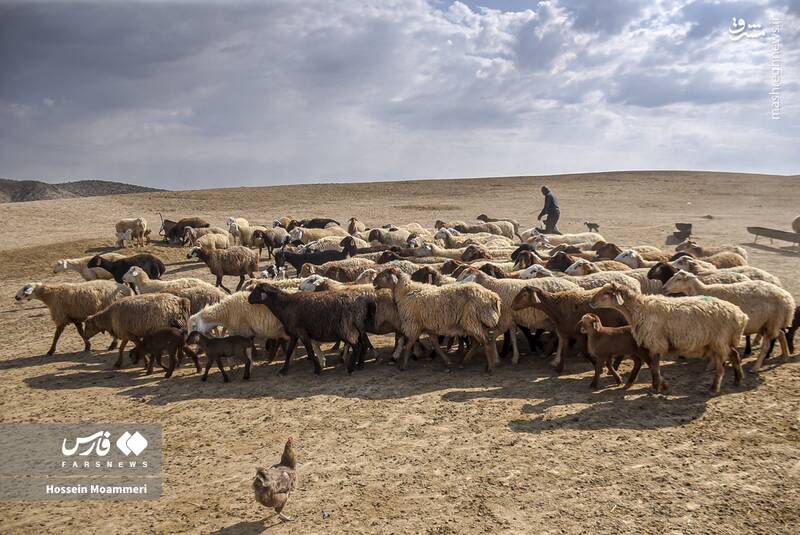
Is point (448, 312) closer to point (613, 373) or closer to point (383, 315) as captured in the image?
point (383, 315)

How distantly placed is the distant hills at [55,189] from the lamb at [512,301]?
75.8 meters

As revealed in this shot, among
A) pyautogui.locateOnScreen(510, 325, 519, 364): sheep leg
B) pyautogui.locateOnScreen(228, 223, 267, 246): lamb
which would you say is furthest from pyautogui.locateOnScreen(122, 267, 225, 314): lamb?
pyautogui.locateOnScreen(228, 223, 267, 246): lamb

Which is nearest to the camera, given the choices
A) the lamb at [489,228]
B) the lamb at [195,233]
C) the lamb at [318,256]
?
the lamb at [318,256]

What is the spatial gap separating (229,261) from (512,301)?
10.1m

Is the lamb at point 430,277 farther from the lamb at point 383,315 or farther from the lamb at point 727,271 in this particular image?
the lamb at point 727,271

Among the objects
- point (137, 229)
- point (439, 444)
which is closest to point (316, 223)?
point (137, 229)

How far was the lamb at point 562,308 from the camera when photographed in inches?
365

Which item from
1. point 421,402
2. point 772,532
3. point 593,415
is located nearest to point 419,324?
point 421,402

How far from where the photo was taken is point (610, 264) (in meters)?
12.6

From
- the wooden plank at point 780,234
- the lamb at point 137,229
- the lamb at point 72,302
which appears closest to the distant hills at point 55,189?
the lamb at point 137,229

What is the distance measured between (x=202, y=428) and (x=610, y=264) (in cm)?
895

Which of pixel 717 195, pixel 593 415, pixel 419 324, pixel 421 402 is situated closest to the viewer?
pixel 593 415

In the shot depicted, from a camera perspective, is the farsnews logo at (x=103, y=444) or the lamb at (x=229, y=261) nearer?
the farsnews logo at (x=103, y=444)

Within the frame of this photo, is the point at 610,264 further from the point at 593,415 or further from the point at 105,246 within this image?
the point at 105,246
